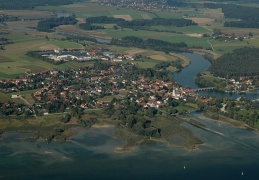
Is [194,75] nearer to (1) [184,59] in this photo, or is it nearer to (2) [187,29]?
(1) [184,59]

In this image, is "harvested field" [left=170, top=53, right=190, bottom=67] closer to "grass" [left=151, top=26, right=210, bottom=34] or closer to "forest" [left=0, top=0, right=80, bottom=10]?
"grass" [left=151, top=26, right=210, bottom=34]

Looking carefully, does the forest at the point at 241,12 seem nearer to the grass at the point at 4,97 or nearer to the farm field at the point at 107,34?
the farm field at the point at 107,34

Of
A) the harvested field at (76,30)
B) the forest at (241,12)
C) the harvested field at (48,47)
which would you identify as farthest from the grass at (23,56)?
the forest at (241,12)

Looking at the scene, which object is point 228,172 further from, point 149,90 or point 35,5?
point 35,5

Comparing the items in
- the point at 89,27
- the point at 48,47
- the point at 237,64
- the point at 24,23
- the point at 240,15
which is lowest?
the point at 24,23

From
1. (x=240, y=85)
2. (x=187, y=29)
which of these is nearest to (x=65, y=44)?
(x=187, y=29)

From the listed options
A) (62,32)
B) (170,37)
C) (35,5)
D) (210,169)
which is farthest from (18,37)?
(210,169)
